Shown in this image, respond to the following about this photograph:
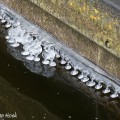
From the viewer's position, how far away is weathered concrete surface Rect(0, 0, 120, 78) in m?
4.07

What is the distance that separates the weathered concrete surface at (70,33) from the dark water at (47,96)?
272 millimetres

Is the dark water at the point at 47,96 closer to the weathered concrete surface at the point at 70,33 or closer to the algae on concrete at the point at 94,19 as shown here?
the weathered concrete surface at the point at 70,33

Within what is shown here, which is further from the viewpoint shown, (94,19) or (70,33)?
(70,33)

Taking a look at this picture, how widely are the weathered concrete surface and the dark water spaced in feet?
0.89

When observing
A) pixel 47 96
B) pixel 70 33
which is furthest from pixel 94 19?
pixel 47 96

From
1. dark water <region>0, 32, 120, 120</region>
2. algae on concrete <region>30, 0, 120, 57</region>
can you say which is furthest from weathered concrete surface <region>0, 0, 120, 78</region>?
dark water <region>0, 32, 120, 120</region>

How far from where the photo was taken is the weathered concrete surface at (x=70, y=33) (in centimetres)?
407

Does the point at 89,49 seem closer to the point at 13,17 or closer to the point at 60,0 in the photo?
the point at 60,0

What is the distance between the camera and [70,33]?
4410mm

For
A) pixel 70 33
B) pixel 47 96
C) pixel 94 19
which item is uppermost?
pixel 94 19

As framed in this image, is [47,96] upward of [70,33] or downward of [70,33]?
downward

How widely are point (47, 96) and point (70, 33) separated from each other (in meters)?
0.77

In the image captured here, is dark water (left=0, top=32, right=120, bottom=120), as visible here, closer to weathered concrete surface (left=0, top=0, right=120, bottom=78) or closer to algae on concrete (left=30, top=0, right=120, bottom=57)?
weathered concrete surface (left=0, top=0, right=120, bottom=78)

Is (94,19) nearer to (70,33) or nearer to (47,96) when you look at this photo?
(70,33)
